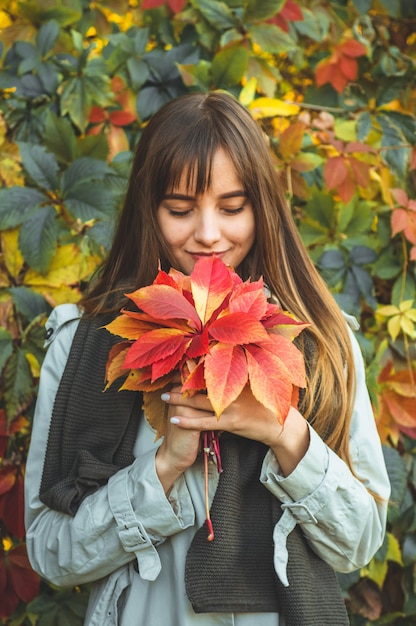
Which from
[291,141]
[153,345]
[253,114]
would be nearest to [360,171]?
[291,141]

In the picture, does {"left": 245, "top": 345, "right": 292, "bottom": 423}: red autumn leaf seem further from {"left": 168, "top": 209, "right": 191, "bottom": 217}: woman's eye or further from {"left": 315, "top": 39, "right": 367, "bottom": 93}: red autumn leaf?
{"left": 315, "top": 39, "right": 367, "bottom": 93}: red autumn leaf

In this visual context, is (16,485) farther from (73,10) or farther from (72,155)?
(73,10)

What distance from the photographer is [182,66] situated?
177 centimetres

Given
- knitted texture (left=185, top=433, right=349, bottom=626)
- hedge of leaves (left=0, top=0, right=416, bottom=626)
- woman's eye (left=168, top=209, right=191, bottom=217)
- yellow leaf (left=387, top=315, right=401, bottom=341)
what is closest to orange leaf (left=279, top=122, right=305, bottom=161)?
hedge of leaves (left=0, top=0, right=416, bottom=626)

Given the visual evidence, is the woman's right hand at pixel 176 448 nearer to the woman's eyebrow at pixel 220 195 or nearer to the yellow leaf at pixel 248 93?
the woman's eyebrow at pixel 220 195

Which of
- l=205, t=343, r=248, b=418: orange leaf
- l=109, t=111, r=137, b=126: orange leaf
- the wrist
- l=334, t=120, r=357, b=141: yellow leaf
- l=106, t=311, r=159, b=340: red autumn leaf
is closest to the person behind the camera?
l=205, t=343, r=248, b=418: orange leaf

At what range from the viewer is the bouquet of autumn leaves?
2.96ft

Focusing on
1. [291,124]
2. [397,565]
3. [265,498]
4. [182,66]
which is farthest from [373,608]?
[182,66]

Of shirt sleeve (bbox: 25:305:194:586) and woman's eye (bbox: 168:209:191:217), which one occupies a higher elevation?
woman's eye (bbox: 168:209:191:217)

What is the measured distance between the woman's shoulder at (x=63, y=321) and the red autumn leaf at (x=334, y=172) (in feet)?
2.41

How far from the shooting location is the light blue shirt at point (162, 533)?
1126mm

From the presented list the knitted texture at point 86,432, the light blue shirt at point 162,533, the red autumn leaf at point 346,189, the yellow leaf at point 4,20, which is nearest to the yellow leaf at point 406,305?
the red autumn leaf at point 346,189

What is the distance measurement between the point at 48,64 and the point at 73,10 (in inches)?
6.1

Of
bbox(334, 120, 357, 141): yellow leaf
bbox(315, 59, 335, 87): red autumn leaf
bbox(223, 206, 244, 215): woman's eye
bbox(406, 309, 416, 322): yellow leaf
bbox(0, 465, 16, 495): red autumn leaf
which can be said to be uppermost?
bbox(315, 59, 335, 87): red autumn leaf
